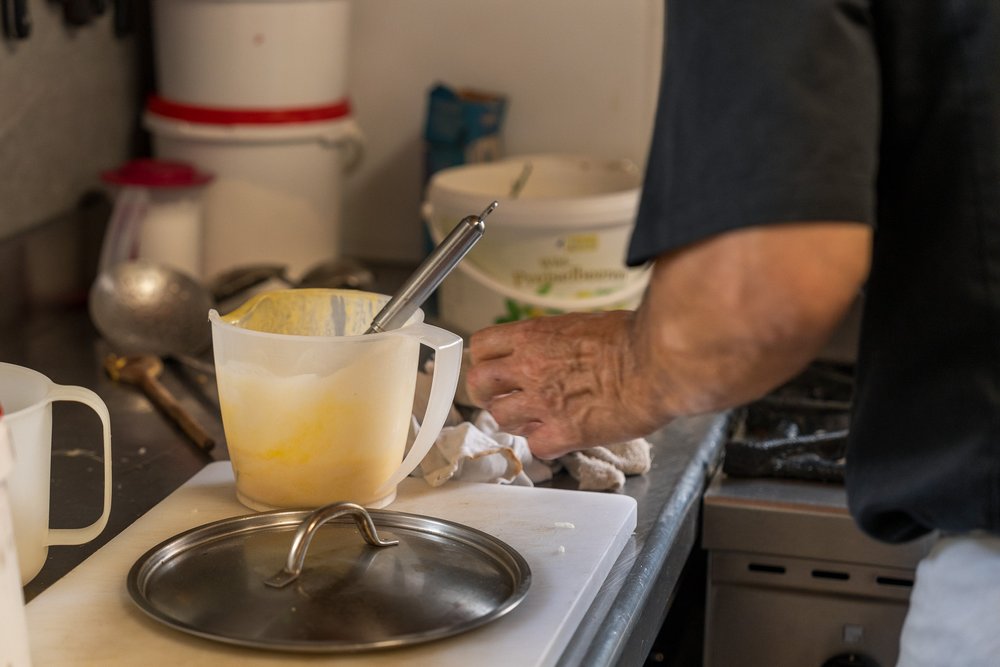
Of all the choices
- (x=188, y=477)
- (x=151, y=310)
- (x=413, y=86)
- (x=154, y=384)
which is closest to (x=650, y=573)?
(x=188, y=477)

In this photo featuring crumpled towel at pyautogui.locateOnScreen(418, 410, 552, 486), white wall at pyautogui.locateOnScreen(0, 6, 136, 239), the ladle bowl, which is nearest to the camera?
crumpled towel at pyautogui.locateOnScreen(418, 410, 552, 486)

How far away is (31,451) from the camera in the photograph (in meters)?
0.72

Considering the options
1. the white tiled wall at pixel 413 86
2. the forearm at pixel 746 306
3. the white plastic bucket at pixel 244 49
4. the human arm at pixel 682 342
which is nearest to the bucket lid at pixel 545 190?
the white tiled wall at pixel 413 86

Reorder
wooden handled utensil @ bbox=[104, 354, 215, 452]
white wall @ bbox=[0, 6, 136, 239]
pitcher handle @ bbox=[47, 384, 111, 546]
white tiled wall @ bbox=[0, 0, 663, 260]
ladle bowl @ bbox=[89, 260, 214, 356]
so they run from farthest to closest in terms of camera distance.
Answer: white tiled wall @ bbox=[0, 0, 663, 260] < white wall @ bbox=[0, 6, 136, 239] < ladle bowl @ bbox=[89, 260, 214, 356] < wooden handled utensil @ bbox=[104, 354, 215, 452] < pitcher handle @ bbox=[47, 384, 111, 546]

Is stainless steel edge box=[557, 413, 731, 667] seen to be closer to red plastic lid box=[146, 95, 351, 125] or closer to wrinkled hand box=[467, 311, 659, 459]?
wrinkled hand box=[467, 311, 659, 459]

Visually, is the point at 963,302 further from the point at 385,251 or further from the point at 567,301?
the point at 385,251

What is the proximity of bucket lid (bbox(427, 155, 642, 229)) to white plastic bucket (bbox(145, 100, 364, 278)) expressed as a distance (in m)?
0.19

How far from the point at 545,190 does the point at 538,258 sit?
251 millimetres

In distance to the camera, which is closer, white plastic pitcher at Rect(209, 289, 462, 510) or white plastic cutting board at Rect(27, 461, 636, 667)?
white plastic cutting board at Rect(27, 461, 636, 667)

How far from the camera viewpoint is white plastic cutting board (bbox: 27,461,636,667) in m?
0.66

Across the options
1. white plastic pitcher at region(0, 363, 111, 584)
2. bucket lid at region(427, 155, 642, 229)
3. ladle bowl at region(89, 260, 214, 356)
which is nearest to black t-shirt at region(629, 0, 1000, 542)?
white plastic pitcher at region(0, 363, 111, 584)

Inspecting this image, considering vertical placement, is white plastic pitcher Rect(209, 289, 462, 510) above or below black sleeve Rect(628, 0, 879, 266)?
below

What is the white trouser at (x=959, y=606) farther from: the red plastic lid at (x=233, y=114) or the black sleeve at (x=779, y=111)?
the red plastic lid at (x=233, y=114)

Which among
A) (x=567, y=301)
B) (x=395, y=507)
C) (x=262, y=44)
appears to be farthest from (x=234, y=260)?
(x=395, y=507)
